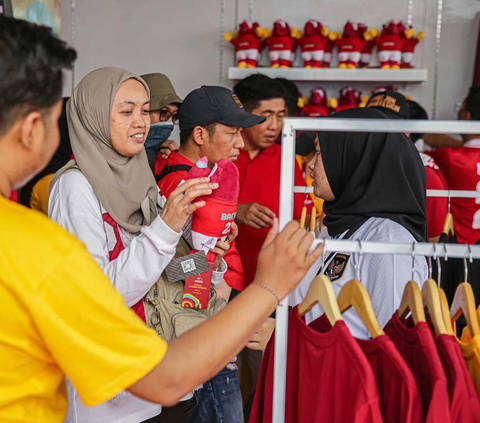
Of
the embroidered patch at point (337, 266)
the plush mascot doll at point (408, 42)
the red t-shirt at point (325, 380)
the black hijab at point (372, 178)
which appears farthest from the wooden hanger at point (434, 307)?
the plush mascot doll at point (408, 42)

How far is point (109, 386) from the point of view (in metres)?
0.86

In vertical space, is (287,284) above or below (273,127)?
below

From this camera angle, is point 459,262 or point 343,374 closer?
point 343,374

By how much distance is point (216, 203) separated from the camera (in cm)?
159

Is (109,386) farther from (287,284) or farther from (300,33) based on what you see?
(300,33)

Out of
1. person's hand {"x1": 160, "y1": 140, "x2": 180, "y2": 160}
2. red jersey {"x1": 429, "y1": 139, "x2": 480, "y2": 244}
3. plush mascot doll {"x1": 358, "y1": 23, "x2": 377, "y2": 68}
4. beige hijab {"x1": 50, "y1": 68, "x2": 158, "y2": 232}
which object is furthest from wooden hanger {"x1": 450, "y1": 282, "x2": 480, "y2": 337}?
plush mascot doll {"x1": 358, "y1": 23, "x2": 377, "y2": 68}

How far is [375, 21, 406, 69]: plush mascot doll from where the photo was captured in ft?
13.5

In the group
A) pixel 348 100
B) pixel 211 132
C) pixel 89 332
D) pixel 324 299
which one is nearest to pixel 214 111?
pixel 211 132

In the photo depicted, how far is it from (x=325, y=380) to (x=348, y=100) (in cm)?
341

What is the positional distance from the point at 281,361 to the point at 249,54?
133 inches

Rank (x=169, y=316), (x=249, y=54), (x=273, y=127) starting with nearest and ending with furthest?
(x=169, y=316), (x=273, y=127), (x=249, y=54)

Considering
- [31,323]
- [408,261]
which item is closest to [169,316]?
[408,261]

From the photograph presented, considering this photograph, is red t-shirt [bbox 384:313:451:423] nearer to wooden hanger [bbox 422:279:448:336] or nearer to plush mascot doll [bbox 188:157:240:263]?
wooden hanger [bbox 422:279:448:336]

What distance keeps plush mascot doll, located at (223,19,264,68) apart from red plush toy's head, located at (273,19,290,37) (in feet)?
0.36
